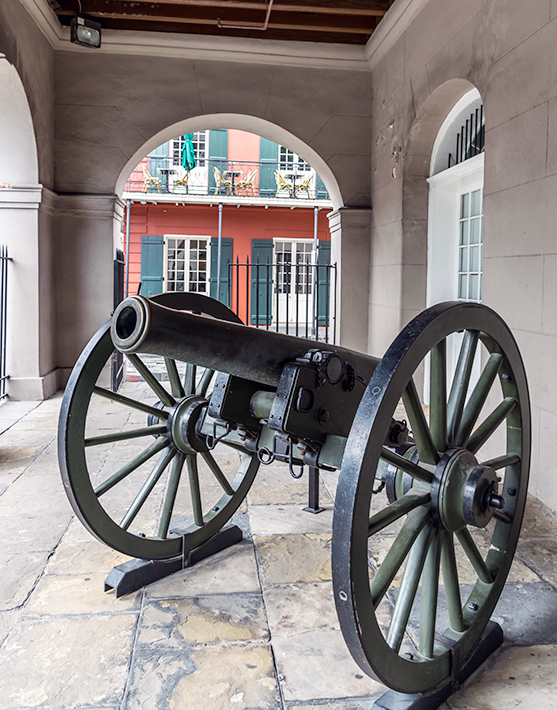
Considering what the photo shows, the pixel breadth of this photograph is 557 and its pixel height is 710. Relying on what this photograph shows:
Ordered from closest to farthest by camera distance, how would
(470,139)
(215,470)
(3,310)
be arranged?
(215,470)
(470,139)
(3,310)

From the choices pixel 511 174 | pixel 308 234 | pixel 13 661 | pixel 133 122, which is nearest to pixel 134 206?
pixel 308 234

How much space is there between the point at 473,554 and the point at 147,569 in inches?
50.3

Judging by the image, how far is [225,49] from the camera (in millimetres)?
6988

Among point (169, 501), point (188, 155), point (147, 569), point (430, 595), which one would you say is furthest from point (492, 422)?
point (188, 155)

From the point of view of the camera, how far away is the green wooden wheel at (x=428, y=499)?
4.75ft

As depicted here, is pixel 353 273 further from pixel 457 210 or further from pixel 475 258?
pixel 475 258

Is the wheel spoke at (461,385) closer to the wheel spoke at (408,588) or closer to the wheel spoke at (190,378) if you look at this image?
the wheel spoke at (408,588)

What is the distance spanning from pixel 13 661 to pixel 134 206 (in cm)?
1546

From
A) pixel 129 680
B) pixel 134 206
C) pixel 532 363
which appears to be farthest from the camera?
pixel 134 206

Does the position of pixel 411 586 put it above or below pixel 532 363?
below

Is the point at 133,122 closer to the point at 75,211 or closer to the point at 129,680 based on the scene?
the point at 75,211

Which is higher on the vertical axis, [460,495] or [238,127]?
[238,127]

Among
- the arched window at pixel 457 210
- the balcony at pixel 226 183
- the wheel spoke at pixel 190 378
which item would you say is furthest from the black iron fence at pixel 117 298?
the balcony at pixel 226 183

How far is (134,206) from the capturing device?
53.7 feet
